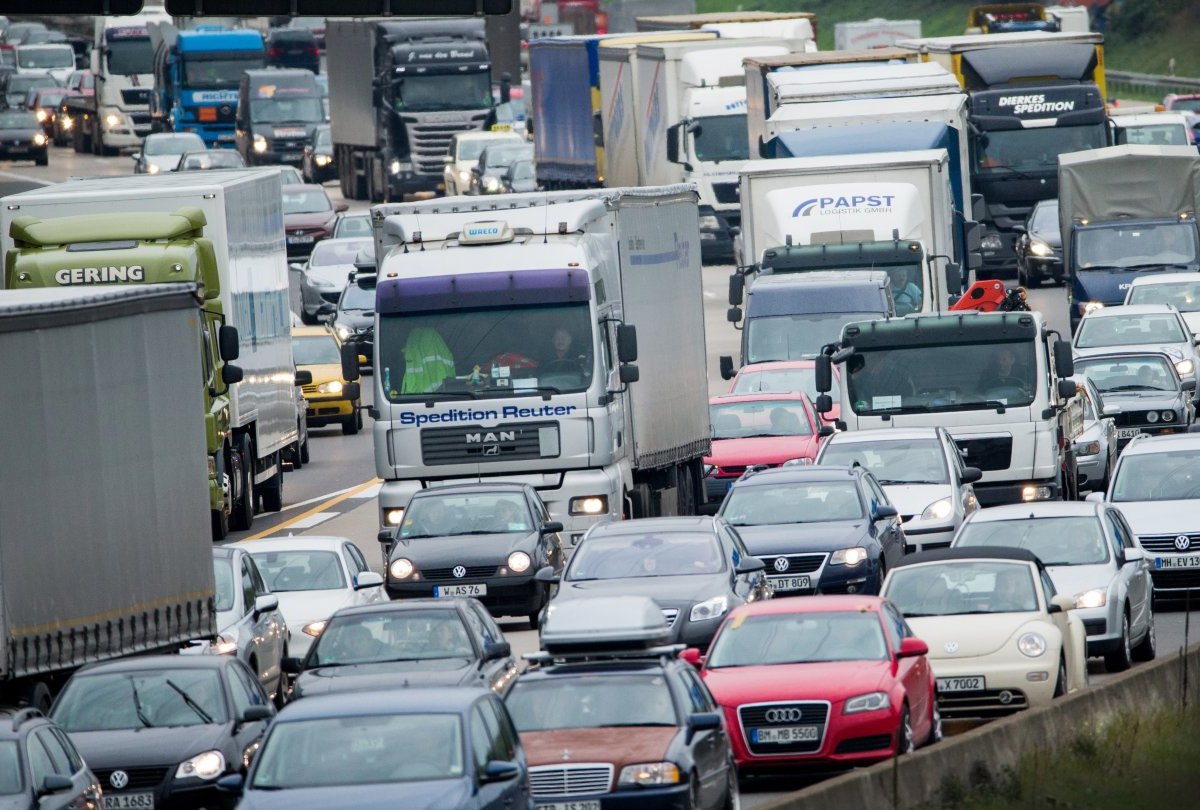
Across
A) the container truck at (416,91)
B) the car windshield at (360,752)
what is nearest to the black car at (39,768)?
the car windshield at (360,752)

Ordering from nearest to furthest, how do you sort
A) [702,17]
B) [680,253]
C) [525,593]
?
[525,593], [680,253], [702,17]

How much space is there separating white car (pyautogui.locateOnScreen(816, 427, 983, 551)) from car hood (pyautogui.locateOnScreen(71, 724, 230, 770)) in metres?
11.3

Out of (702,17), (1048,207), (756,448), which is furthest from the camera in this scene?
(702,17)

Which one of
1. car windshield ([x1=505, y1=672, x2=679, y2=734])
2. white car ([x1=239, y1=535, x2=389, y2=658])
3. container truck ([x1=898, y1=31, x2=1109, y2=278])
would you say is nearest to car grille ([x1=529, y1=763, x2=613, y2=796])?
car windshield ([x1=505, y1=672, x2=679, y2=734])

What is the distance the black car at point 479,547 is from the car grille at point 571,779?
29.6 ft

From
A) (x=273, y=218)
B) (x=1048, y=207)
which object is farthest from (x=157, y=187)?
(x=1048, y=207)

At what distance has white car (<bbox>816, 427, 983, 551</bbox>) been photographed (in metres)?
26.5

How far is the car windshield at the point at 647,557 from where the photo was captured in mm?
21297

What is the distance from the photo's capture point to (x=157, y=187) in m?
31.5

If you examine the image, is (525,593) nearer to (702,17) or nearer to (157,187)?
(157,187)

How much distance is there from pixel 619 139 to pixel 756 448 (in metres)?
25.9

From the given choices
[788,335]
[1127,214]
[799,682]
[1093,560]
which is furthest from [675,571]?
[1127,214]

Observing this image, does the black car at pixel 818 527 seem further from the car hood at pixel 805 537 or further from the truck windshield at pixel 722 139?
the truck windshield at pixel 722 139

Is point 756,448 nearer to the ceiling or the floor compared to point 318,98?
nearer to the floor
